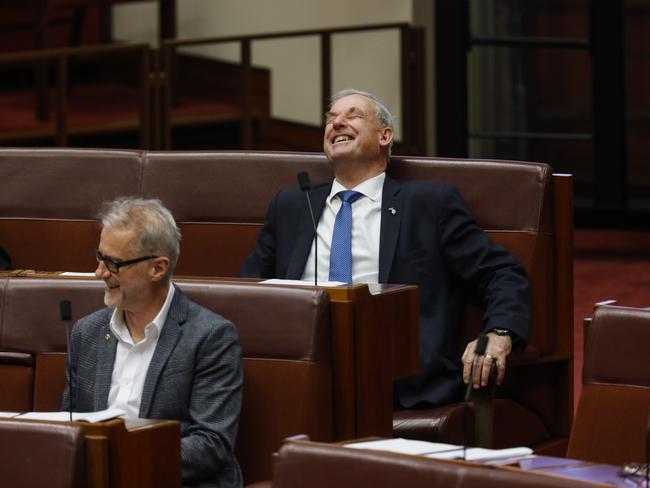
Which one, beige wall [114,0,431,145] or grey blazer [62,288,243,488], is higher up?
beige wall [114,0,431,145]

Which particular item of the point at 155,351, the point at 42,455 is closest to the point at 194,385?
the point at 155,351

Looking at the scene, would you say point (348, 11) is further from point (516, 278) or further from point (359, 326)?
point (359, 326)

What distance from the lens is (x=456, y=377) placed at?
6.88 feet

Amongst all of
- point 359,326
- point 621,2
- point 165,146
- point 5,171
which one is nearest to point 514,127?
point 621,2

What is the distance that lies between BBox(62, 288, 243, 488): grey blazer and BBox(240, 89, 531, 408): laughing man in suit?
0.40 metres

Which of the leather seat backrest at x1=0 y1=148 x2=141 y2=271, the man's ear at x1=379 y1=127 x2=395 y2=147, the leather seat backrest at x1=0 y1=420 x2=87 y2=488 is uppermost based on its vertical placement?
the man's ear at x1=379 y1=127 x2=395 y2=147

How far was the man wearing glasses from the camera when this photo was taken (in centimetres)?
167

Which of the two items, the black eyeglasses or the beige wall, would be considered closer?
the black eyeglasses

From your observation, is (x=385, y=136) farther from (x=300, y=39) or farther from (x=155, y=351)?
(x=300, y=39)

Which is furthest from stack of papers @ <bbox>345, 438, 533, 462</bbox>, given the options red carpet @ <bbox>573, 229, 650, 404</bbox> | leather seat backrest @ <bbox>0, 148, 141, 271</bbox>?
red carpet @ <bbox>573, 229, 650, 404</bbox>

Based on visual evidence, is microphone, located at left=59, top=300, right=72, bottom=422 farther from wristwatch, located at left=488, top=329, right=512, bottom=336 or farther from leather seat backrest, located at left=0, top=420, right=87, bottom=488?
wristwatch, located at left=488, top=329, right=512, bottom=336

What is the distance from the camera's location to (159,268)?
173 centimetres

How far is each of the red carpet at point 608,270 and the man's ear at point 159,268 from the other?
1268 millimetres

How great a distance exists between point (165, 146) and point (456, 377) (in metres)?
2.00
